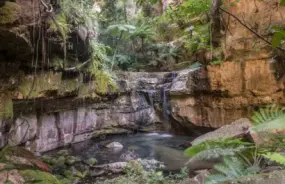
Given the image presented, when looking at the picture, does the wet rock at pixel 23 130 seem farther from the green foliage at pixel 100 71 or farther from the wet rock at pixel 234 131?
the wet rock at pixel 234 131

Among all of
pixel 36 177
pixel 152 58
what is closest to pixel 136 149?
pixel 36 177

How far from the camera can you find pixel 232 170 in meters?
1.98

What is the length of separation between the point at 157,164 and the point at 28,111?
3.29 m

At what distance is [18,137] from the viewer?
5836 millimetres

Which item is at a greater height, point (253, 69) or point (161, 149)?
point (253, 69)

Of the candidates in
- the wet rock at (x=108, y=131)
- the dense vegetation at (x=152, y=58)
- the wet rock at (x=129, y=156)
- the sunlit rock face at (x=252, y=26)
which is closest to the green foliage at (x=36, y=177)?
the dense vegetation at (x=152, y=58)

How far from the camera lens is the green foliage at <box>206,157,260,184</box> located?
191 cm

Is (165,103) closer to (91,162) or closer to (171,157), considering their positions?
(171,157)

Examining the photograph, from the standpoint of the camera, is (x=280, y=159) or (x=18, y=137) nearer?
(x=280, y=159)

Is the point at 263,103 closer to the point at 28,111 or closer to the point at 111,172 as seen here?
the point at 111,172

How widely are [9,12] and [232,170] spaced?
144 inches

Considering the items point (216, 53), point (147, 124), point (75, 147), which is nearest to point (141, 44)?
point (147, 124)

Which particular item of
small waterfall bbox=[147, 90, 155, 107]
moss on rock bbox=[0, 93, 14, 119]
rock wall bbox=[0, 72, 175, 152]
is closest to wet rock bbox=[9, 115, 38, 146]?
rock wall bbox=[0, 72, 175, 152]

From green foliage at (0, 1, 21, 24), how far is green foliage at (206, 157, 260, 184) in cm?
350
